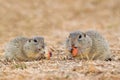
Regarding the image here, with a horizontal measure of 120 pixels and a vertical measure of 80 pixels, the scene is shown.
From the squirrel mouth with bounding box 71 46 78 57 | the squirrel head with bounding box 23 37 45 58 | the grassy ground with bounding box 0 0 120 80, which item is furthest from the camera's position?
the squirrel head with bounding box 23 37 45 58

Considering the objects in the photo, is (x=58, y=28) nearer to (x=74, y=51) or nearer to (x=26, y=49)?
(x=26, y=49)

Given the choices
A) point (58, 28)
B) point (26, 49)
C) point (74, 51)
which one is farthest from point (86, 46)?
point (58, 28)

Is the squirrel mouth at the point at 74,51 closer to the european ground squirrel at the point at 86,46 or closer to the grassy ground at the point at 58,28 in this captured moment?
the european ground squirrel at the point at 86,46

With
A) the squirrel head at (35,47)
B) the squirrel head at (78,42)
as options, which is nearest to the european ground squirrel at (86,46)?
the squirrel head at (78,42)

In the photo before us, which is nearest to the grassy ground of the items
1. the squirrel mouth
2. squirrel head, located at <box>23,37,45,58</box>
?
the squirrel mouth

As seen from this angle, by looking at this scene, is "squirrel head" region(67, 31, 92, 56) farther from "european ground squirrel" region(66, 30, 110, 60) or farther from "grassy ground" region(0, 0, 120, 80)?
"grassy ground" region(0, 0, 120, 80)

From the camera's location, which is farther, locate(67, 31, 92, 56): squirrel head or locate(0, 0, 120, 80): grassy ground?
locate(67, 31, 92, 56): squirrel head

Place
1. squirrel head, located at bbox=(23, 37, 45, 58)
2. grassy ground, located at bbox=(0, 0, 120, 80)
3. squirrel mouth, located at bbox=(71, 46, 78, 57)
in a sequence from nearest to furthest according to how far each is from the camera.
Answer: grassy ground, located at bbox=(0, 0, 120, 80)
squirrel mouth, located at bbox=(71, 46, 78, 57)
squirrel head, located at bbox=(23, 37, 45, 58)

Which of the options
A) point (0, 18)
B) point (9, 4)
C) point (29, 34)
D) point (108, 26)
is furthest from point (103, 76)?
point (9, 4)

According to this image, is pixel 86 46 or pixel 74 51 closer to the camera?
pixel 74 51
